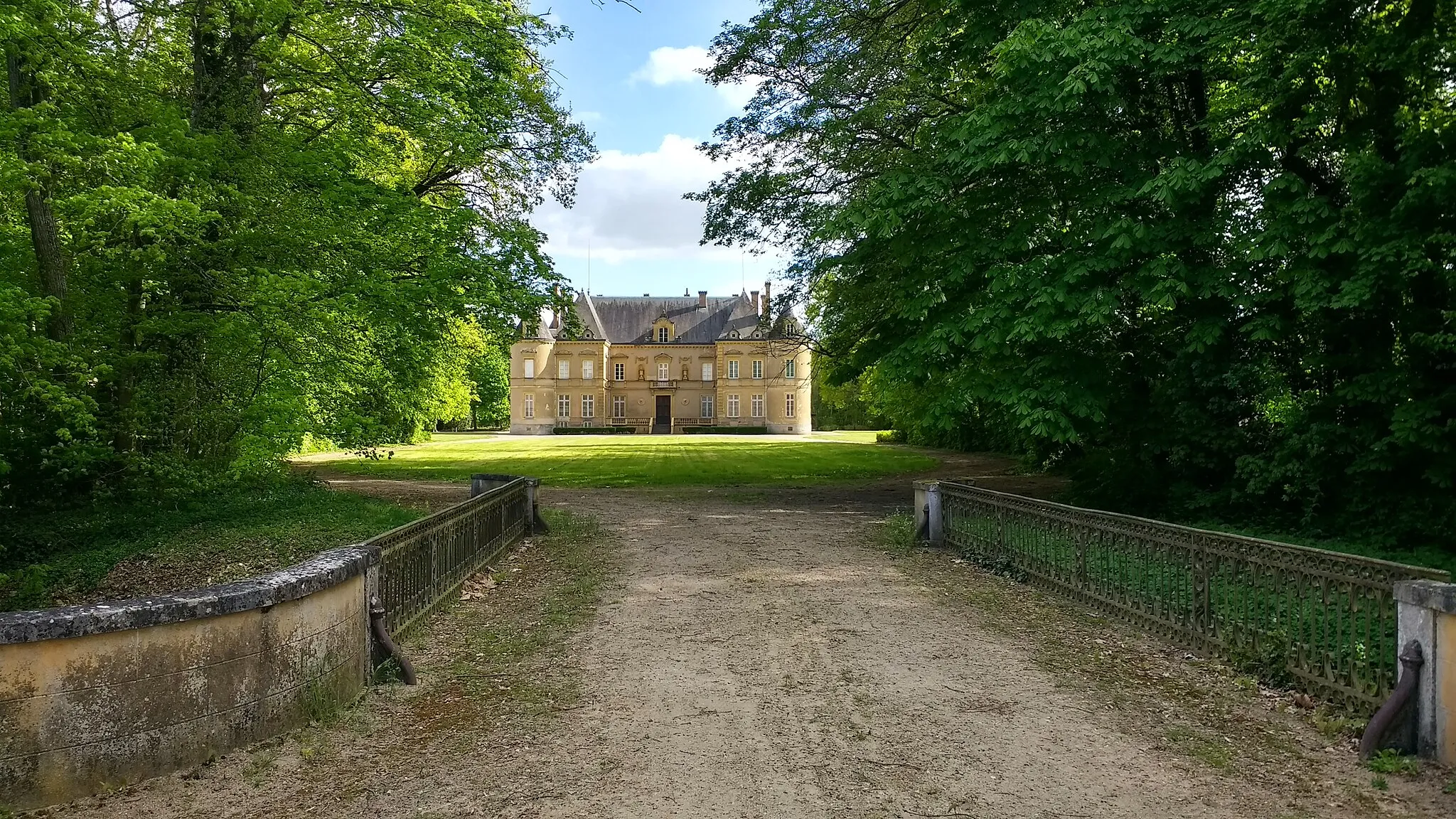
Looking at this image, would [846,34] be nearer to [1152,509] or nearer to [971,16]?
[971,16]

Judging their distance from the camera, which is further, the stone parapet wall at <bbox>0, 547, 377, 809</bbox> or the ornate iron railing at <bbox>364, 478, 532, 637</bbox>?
the ornate iron railing at <bbox>364, 478, 532, 637</bbox>

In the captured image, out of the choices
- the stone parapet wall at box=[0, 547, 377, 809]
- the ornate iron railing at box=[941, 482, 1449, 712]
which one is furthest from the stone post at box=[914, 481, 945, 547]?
the stone parapet wall at box=[0, 547, 377, 809]

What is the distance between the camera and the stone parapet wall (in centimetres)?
384

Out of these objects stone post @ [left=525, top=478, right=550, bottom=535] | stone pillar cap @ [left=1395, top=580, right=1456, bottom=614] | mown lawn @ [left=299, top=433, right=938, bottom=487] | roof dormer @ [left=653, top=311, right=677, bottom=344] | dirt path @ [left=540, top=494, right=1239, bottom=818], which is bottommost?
mown lawn @ [left=299, top=433, right=938, bottom=487]

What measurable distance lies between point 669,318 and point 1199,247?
222 ft

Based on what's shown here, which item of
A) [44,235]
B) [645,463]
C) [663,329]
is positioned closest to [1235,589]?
[44,235]

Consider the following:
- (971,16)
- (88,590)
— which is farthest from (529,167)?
(88,590)

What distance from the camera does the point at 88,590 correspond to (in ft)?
30.3

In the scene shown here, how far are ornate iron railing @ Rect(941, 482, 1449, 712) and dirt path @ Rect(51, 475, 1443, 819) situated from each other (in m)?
0.44

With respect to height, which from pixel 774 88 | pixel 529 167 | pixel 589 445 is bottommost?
pixel 589 445

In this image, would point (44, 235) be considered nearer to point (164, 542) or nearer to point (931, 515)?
point (164, 542)

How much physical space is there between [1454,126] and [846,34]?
11.1 meters

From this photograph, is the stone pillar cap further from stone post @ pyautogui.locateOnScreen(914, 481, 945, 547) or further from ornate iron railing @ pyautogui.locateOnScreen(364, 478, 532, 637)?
stone post @ pyautogui.locateOnScreen(914, 481, 945, 547)

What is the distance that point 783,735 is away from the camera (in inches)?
192
